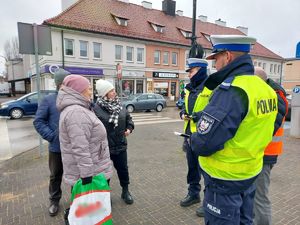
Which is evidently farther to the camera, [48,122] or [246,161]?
[48,122]

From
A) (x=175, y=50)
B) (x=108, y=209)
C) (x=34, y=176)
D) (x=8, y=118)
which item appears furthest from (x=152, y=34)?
(x=108, y=209)

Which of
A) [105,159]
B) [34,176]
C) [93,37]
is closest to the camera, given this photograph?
[105,159]

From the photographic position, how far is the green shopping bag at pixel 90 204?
2.21 metres

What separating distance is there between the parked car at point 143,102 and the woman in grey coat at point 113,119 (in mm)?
13107

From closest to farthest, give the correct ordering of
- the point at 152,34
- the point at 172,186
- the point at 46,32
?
1. the point at 172,186
2. the point at 46,32
3. the point at 152,34

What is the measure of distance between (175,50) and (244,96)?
2748 cm

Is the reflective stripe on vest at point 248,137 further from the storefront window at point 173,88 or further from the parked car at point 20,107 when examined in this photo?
the storefront window at point 173,88

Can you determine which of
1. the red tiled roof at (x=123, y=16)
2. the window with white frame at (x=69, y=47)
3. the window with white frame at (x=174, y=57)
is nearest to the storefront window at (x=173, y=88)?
the window with white frame at (x=174, y=57)

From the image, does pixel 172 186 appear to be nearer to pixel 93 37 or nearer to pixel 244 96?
pixel 244 96

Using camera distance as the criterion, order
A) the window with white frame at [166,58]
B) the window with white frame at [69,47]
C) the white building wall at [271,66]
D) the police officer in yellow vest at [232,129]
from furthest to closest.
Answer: the white building wall at [271,66] < the window with white frame at [166,58] < the window with white frame at [69,47] < the police officer in yellow vest at [232,129]

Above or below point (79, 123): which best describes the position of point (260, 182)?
below

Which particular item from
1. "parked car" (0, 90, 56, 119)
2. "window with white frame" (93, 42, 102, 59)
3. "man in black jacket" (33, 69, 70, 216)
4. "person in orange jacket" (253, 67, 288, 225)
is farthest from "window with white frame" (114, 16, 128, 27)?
"person in orange jacket" (253, 67, 288, 225)

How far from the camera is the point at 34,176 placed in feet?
15.0

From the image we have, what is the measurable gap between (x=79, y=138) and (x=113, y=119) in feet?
3.04
